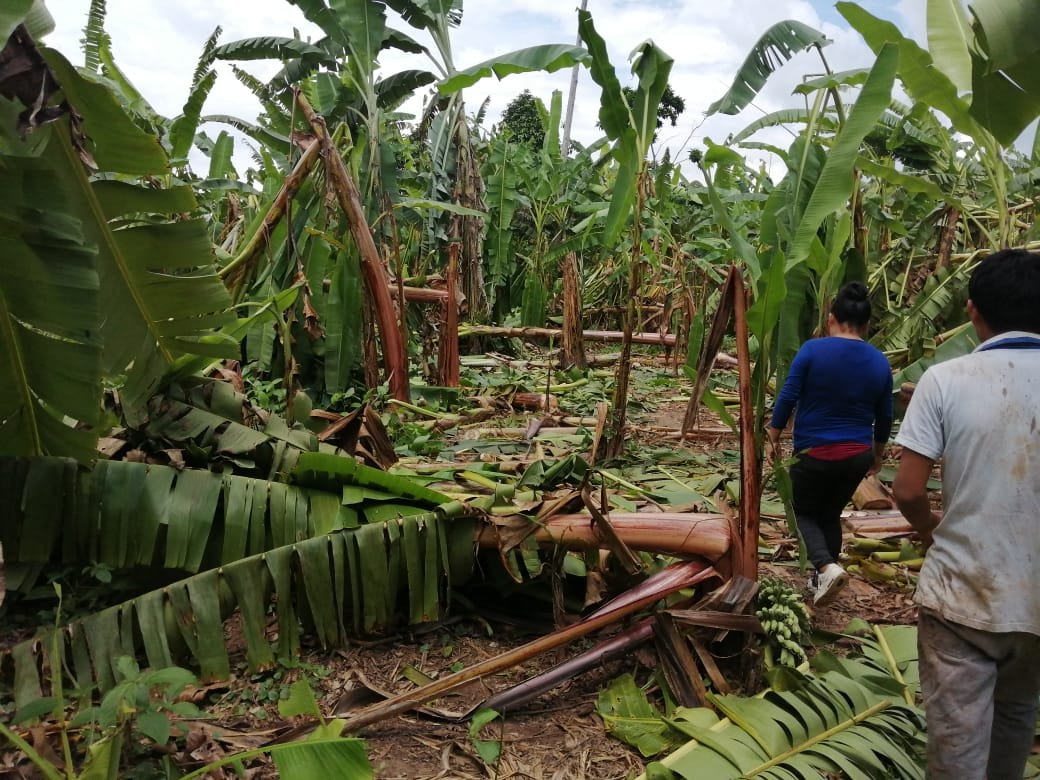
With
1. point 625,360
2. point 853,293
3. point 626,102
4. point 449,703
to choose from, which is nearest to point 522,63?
point 626,102

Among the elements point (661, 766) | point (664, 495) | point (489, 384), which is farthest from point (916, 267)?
point (661, 766)

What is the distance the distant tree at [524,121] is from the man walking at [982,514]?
18.7 meters

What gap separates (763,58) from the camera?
527cm

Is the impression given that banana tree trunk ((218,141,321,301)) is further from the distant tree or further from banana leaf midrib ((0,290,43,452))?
the distant tree

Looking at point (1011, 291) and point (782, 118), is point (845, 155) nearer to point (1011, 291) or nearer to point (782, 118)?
point (1011, 291)

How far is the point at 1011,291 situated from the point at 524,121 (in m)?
23.0

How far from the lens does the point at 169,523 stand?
9.21 feet

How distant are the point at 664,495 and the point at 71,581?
2.90 metres

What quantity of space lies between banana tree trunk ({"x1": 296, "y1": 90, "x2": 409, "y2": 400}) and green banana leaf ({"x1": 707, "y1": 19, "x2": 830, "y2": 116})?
2.87 meters

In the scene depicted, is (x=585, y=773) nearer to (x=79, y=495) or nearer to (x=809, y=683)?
(x=809, y=683)

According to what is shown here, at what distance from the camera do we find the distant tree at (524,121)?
856 inches

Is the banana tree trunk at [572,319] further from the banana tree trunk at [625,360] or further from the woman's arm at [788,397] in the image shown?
the woman's arm at [788,397]

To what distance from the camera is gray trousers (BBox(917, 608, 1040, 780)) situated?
1967 millimetres

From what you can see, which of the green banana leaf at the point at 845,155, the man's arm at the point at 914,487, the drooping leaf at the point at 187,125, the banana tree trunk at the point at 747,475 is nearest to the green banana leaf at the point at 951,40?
the green banana leaf at the point at 845,155
